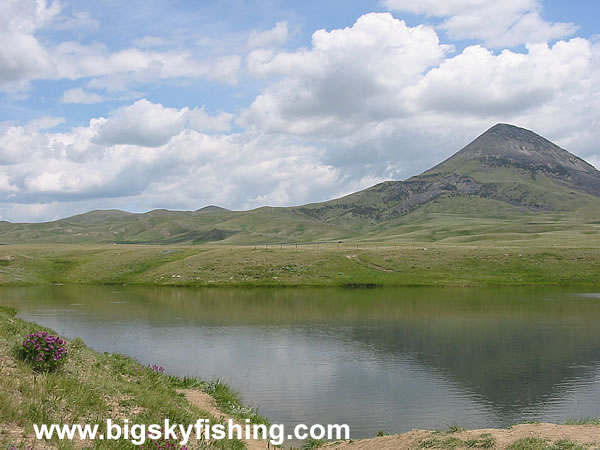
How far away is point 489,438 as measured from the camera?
17.6 meters

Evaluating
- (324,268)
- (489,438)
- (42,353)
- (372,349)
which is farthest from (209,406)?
(324,268)

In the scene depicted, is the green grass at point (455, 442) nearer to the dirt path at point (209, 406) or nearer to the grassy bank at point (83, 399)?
the dirt path at point (209, 406)

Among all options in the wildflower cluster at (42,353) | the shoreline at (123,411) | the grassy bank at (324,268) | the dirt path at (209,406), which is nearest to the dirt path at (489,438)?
the shoreline at (123,411)

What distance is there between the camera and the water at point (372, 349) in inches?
1145

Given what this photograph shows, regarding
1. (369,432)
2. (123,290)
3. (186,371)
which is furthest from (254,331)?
(123,290)

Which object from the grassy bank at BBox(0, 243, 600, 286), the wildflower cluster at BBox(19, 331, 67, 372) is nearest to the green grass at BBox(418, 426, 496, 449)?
the wildflower cluster at BBox(19, 331, 67, 372)

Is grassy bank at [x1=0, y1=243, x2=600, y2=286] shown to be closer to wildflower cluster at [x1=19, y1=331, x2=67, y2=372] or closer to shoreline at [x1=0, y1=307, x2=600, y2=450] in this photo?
shoreline at [x1=0, y1=307, x2=600, y2=450]

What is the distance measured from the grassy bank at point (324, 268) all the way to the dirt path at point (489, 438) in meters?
82.2

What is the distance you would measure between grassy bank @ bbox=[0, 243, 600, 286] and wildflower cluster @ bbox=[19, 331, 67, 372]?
8245 centimetres

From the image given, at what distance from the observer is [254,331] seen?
53.2 meters

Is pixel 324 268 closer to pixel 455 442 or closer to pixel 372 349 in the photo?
pixel 372 349

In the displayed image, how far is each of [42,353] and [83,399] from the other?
355 centimetres

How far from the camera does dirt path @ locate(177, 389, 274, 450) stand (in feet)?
67.4

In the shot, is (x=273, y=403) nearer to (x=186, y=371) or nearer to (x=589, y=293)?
(x=186, y=371)
